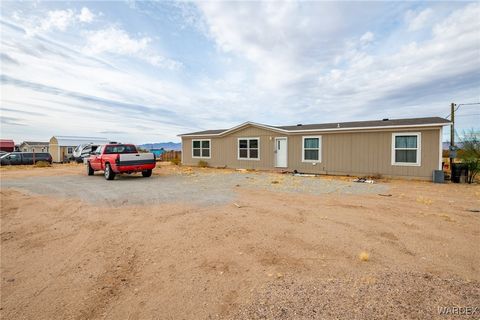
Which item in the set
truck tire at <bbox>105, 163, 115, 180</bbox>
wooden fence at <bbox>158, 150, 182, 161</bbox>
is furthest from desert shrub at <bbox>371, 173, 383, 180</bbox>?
wooden fence at <bbox>158, 150, 182, 161</bbox>

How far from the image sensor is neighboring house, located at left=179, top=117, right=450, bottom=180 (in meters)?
11.5

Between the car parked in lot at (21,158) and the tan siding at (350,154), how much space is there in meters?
19.9

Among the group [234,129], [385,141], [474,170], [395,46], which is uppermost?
[395,46]

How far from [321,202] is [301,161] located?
27.5 ft

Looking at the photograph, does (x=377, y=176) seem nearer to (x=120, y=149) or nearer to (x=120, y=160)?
(x=120, y=160)

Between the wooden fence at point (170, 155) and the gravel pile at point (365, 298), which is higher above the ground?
the wooden fence at point (170, 155)

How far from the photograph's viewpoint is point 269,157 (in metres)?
16.1

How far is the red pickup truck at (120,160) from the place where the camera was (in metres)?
11.4

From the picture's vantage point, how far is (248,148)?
17.1m

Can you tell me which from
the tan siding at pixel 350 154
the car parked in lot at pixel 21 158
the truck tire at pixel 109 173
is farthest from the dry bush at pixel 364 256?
the car parked in lot at pixel 21 158

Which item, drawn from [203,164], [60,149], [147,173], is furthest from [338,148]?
[60,149]

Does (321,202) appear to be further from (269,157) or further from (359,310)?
(269,157)

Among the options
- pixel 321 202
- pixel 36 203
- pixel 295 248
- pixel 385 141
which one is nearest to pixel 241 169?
pixel 385 141

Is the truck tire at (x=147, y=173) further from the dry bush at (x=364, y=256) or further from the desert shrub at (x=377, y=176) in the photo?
the dry bush at (x=364, y=256)
